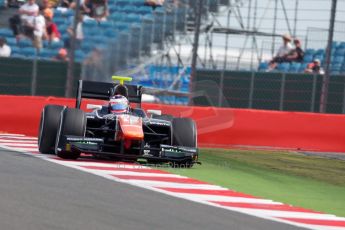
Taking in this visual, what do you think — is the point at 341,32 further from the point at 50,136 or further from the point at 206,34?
the point at 50,136

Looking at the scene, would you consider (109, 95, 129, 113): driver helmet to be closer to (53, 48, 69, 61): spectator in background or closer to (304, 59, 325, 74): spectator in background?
(304, 59, 325, 74): spectator in background

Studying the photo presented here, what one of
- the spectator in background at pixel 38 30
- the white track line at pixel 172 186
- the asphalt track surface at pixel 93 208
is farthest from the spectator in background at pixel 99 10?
the asphalt track surface at pixel 93 208

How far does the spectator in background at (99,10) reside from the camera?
28172 millimetres

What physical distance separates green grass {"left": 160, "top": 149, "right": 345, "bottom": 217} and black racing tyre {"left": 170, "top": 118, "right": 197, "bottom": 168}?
0.34m

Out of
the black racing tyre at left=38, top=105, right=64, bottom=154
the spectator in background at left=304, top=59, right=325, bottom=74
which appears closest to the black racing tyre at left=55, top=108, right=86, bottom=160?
the black racing tyre at left=38, top=105, right=64, bottom=154

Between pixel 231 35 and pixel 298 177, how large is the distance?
1048 centimetres

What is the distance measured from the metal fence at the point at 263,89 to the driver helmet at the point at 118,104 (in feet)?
24.9

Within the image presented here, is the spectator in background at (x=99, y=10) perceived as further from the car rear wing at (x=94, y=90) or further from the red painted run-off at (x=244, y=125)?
the car rear wing at (x=94, y=90)

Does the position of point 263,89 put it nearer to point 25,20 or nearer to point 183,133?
point 25,20

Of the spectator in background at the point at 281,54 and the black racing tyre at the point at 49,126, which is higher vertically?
the spectator in background at the point at 281,54

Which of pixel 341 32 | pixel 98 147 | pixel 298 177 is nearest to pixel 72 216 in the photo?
pixel 98 147

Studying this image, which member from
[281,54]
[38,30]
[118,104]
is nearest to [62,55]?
[38,30]

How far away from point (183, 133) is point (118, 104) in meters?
1.01

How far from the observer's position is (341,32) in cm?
2338
